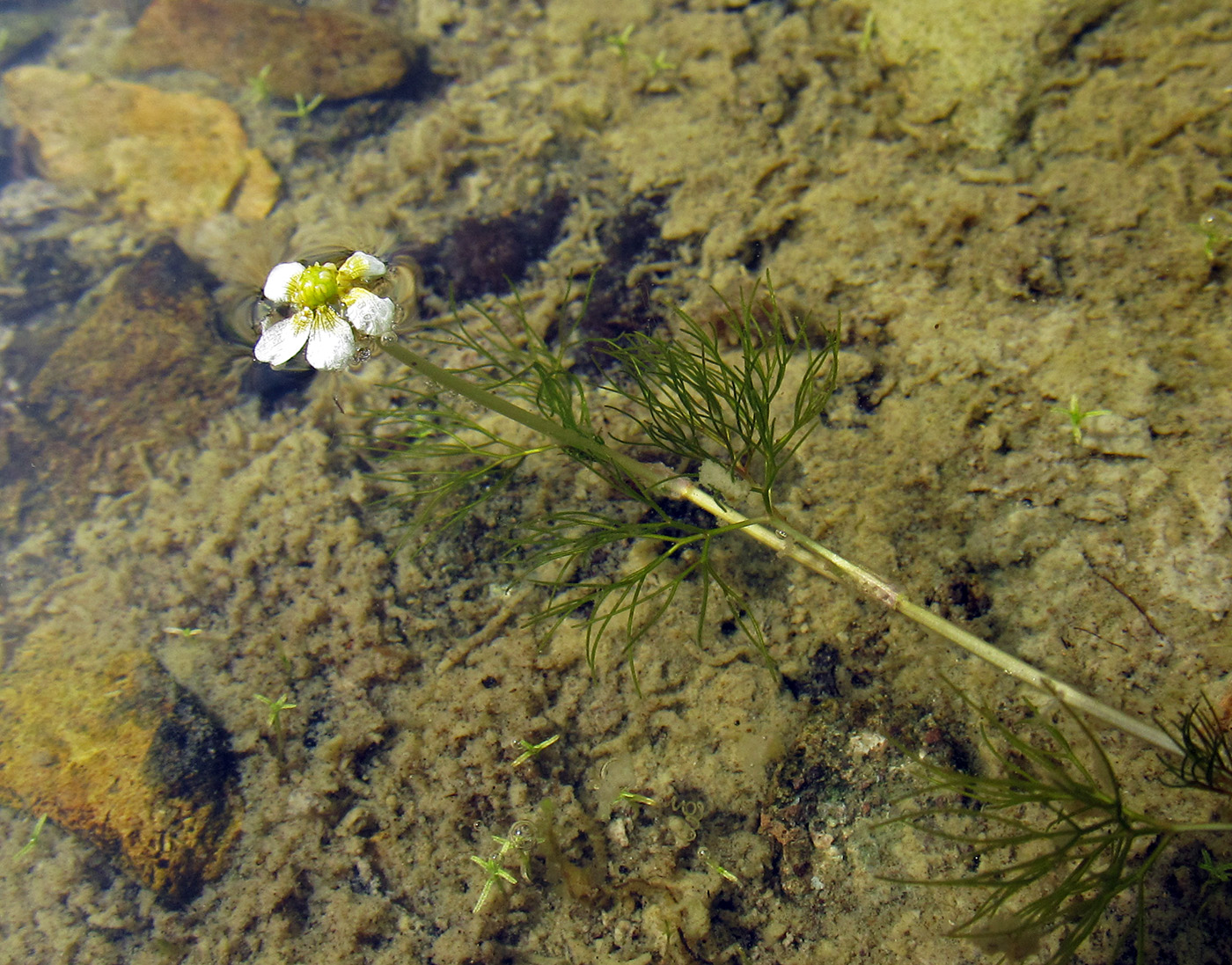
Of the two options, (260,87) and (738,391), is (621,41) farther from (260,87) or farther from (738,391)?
(738,391)

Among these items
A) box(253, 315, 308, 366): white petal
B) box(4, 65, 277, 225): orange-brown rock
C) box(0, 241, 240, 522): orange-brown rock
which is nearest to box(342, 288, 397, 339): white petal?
box(253, 315, 308, 366): white petal

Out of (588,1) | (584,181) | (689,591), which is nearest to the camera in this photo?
(689,591)

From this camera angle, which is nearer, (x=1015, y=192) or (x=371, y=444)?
(x=1015, y=192)

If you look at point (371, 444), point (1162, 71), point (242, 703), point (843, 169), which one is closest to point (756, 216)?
point (843, 169)

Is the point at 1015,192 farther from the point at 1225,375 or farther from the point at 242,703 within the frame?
the point at 242,703

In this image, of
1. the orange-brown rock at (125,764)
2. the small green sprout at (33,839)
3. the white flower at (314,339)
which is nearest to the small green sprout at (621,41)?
the white flower at (314,339)

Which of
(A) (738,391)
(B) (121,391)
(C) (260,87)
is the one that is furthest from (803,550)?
(C) (260,87)
